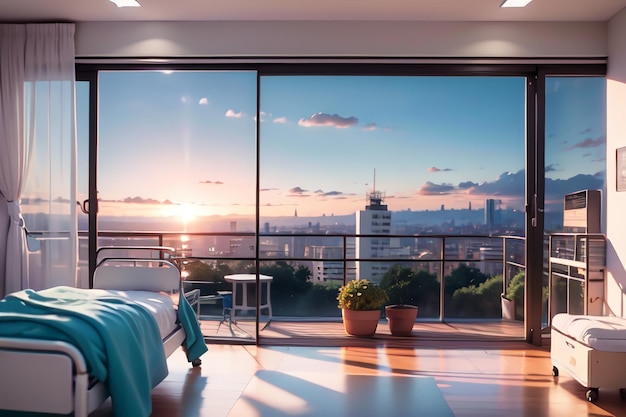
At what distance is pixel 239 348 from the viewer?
16.7ft

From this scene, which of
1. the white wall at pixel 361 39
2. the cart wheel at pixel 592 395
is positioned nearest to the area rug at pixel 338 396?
the cart wheel at pixel 592 395

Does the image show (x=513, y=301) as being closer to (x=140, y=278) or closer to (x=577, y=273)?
(x=577, y=273)

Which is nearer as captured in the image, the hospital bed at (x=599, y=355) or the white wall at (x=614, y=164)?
the hospital bed at (x=599, y=355)

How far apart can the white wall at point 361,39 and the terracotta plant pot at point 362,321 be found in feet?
7.77

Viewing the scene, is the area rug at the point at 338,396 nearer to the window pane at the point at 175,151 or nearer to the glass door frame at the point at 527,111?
the glass door frame at the point at 527,111

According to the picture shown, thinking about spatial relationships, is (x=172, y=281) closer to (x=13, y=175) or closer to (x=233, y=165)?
(x=13, y=175)

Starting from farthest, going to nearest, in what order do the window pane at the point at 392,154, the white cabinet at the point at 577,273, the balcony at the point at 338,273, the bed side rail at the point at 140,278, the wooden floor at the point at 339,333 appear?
1. the window pane at the point at 392,154
2. the balcony at the point at 338,273
3. the wooden floor at the point at 339,333
4. the white cabinet at the point at 577,273
5. the bed side rail at the point at 140,278

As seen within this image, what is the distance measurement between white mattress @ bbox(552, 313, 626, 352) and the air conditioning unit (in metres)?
1.25

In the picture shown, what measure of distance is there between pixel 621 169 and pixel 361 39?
7.70ft

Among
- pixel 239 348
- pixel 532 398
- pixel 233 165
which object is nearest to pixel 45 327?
pixel 239 348

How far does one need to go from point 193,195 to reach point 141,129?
1.12 metres

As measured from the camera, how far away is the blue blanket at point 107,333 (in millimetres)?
2877

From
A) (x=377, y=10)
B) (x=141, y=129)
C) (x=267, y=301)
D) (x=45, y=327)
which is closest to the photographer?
(x=45, y=327)

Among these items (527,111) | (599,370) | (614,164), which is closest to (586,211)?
(614,164)
